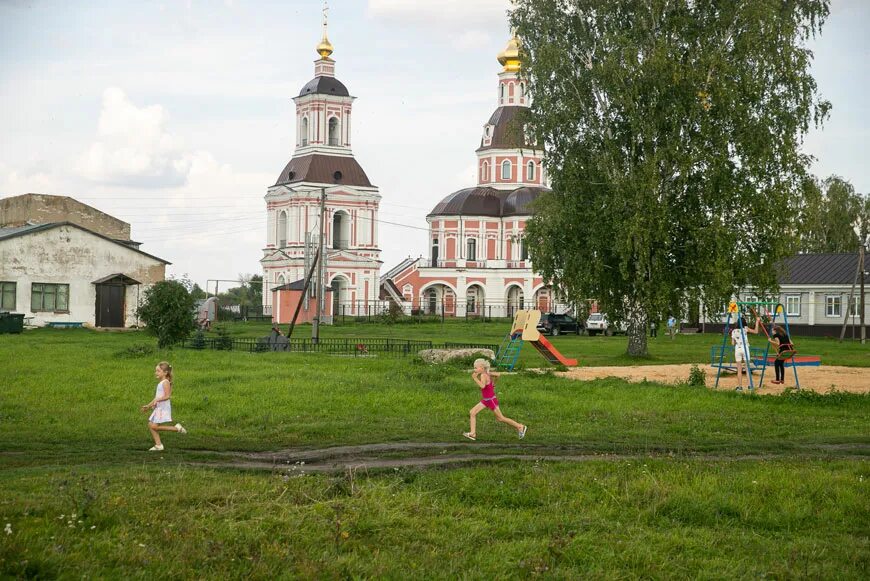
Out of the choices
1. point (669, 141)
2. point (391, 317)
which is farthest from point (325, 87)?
point (669, 141)

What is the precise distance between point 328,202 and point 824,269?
129 feet

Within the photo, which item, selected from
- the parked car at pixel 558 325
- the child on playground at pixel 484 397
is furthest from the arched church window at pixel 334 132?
the child on playground at pixel 484 397

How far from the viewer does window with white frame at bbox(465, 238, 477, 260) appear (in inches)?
3770

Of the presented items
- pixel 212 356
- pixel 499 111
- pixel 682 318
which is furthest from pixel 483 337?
pixel 499 111

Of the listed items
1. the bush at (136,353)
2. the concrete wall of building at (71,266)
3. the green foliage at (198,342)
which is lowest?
the bush at (136,353)

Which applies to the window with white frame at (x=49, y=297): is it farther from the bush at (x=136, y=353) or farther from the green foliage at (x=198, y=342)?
the bush at (x=136, y=353)

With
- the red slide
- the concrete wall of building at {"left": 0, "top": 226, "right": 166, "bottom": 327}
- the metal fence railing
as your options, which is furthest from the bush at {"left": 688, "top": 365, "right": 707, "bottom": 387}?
the concrete wall of building at {"left": 0, "top": 226, "right": 166, "bottom": 327}

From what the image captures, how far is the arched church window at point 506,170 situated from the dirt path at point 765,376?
66237 mm

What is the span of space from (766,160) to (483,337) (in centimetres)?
2528

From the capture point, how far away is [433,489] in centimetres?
1119

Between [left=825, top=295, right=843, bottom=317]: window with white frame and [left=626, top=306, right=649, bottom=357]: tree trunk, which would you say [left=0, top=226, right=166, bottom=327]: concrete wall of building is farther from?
[left=825, top=295, right=843, bottom=317]: window with white frame

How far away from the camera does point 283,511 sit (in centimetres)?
977

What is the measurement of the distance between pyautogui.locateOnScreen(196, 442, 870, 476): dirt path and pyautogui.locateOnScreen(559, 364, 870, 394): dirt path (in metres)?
9.70

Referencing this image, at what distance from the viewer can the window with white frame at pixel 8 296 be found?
169 ft
